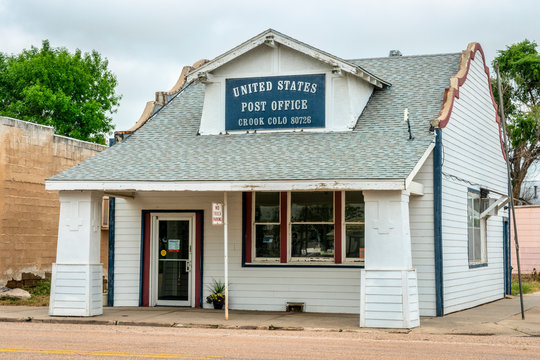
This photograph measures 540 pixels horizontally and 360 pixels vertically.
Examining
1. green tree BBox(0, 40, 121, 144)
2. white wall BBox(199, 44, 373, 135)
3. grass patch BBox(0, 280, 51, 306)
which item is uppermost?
green tree BBox(0, 40, 121, 144)

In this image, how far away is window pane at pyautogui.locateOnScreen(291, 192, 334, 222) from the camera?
17.7m

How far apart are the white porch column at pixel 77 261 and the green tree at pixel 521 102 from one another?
3187 centimetres

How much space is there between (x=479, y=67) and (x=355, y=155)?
6.89m

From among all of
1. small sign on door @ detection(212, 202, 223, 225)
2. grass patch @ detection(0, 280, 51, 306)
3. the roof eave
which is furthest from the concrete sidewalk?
the roof eave

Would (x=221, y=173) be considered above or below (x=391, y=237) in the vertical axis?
above

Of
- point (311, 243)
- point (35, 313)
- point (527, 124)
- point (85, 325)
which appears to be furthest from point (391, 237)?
point (527, 124)

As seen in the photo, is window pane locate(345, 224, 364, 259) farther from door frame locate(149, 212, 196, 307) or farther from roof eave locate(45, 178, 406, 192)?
door frame locate(149, 212, 196, 307)

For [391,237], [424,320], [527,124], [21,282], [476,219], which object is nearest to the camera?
[391,237]

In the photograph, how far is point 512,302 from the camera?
68.7 ft

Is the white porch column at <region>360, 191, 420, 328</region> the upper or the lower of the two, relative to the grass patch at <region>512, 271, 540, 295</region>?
upper

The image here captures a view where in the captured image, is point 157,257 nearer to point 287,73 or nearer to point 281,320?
point 281,320

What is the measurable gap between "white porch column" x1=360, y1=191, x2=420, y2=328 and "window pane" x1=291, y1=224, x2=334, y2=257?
3.05m

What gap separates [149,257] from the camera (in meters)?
18.7

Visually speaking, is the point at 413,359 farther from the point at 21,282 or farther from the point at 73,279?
the point at 21,282
